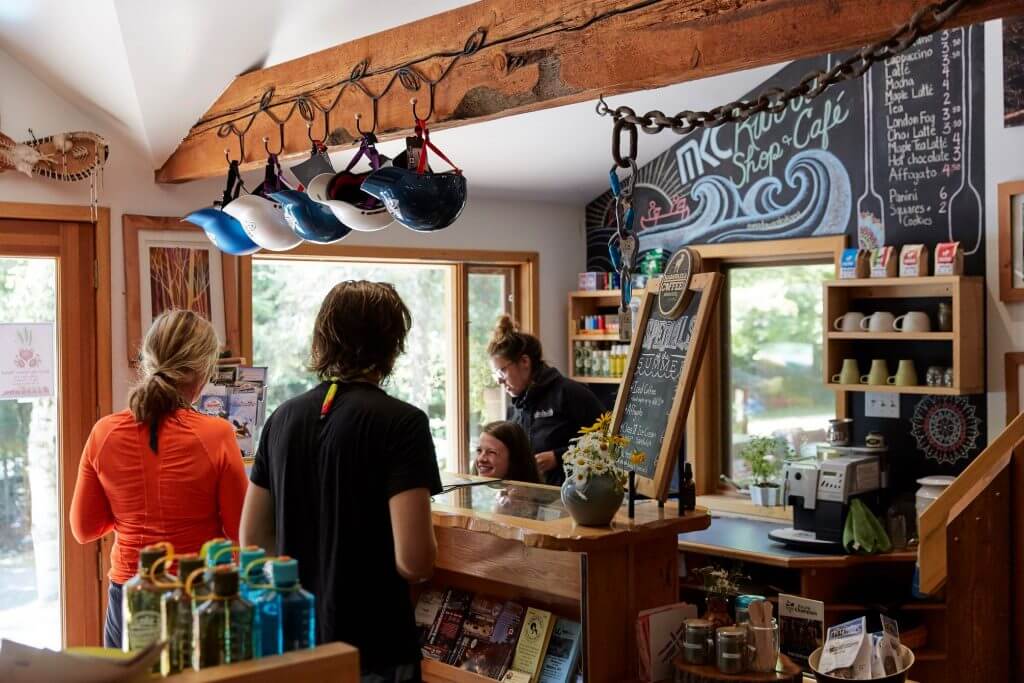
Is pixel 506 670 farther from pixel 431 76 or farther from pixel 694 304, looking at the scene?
pixel 431 76

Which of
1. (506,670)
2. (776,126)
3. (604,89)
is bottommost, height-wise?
(506,670)

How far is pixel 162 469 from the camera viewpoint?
2.73 meters

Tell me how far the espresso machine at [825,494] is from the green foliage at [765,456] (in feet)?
2.08

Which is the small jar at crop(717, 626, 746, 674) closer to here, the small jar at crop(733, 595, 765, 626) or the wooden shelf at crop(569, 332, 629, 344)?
the small jar at crop(733, 595, 765, 626)

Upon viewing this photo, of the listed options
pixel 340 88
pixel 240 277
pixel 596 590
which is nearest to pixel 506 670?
pixel 596 590

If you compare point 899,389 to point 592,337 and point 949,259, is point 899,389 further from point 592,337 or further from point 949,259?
point 592,337

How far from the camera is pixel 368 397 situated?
7.07 ft

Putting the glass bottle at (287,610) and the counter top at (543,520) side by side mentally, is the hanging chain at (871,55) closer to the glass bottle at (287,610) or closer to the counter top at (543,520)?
the counter top at (543,520)

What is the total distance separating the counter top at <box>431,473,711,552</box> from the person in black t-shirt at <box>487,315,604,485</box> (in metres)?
1.17

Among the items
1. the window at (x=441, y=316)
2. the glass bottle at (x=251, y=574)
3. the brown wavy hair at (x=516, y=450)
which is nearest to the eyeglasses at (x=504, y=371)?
the brown wavy hair at (x=516, y=450)

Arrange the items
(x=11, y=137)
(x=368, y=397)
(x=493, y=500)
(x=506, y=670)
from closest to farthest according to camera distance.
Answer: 1. (x=368, y=397)
2. (x=506, y=670)
3. (x=493, y=500)
4. (x=11, y=137)

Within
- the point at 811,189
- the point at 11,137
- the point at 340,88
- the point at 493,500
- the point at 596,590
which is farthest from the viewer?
the point at 811,189

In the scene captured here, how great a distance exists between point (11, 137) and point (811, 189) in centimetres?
342

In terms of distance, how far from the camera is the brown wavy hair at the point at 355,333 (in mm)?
2195
